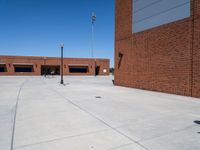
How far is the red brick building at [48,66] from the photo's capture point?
47.1 m

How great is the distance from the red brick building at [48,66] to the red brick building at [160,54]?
1393 inches

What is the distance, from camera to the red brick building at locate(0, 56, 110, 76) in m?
47.1

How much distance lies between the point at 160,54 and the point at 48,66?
1732 inches

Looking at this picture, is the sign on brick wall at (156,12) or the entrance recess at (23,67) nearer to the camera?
the sign on brick wall at (156,12)

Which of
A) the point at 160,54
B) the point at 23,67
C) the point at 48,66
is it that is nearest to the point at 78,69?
the point at 48,66

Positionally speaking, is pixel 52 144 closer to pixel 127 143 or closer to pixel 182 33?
pixel 127 143

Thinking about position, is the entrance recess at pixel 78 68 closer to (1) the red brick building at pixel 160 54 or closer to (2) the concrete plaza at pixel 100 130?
(1) the red brick building at pixel 160 54

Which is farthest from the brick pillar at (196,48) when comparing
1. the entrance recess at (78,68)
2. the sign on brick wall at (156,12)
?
the entrance recess at (78,68)

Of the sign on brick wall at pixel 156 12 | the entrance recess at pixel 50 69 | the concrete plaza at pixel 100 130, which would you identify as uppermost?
the sign on brick wall at pixel 156 12

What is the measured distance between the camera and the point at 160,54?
12.8 metres

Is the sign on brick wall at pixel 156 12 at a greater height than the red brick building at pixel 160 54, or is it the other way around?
the sign on brick wall at pixel 156 12

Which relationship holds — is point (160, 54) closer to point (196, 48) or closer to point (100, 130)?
point (196, 48)

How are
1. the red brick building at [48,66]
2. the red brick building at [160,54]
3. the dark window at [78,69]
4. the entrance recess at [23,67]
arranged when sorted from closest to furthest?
the red brick building at [160,54], the red brick building at [48,66], the entrance recess at [23,67], the dark window at [78,69]

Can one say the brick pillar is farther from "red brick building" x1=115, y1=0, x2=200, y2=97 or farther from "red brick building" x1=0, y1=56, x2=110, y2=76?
"red brick building" x1=0, y1=56, x2=110, y2=76
